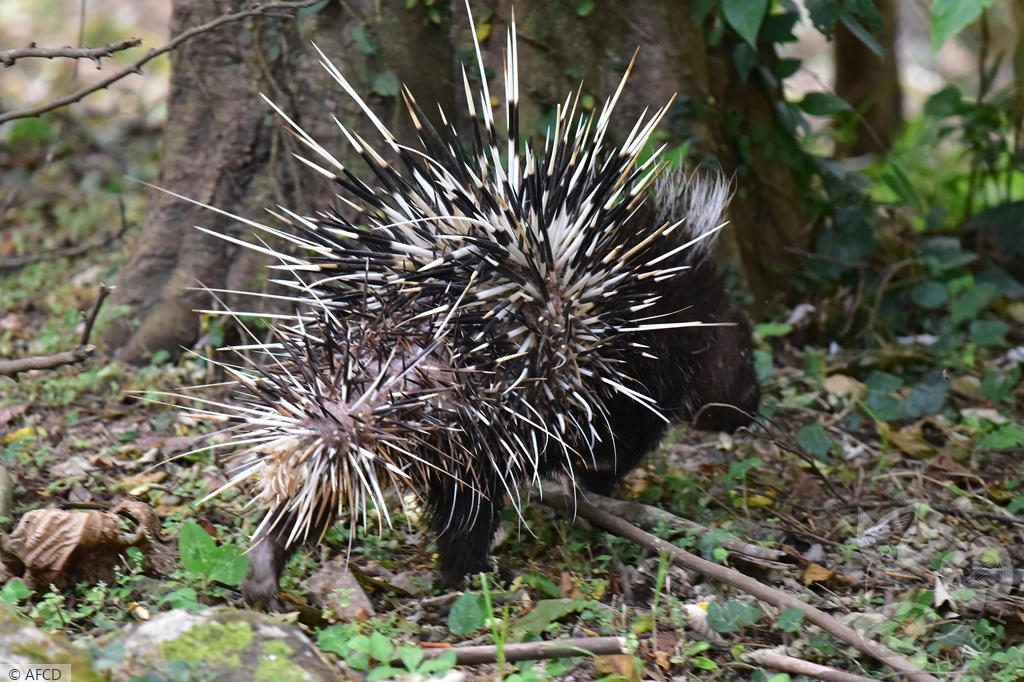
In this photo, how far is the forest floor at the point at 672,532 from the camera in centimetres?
317

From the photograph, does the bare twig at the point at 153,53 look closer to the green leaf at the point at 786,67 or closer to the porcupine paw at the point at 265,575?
the porcupine paw at the point at 265,575

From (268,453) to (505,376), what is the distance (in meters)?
0.75

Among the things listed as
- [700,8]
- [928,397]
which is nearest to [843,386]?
[928,397]

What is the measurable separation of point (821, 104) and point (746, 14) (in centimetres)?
157

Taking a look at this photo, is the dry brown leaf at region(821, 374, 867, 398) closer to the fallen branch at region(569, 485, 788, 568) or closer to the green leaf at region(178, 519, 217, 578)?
the fallen branch at region(569, 485, 788, 568)

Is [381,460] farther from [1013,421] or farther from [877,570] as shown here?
[1013,421]

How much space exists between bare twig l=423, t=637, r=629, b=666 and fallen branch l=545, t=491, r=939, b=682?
1.77 feet

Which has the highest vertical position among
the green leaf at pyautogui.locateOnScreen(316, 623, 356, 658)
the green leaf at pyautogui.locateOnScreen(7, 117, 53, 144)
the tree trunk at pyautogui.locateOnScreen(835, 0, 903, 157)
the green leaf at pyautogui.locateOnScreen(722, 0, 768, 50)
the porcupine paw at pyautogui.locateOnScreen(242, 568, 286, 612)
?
the tree trunk at pyautogui.locateOnScreen(835, 0, 903, 157)

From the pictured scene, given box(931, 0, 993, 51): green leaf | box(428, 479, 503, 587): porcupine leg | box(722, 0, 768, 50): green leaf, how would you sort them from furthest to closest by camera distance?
box(722, 0, 768, 50): green leaf
box(428, 479, 503, 587): porcupine leg
box(931, 0, 993, 51): green leaf

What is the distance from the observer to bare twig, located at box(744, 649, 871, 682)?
113 inches

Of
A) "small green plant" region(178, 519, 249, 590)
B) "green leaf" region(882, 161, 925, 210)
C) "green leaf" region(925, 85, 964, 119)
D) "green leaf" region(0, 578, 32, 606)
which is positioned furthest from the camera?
"green leaf" region(925, 85, 964, 119)

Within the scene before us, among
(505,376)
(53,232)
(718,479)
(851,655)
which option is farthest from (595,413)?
(53,232)

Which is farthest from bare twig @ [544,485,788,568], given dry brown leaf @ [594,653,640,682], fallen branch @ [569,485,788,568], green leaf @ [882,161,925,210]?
green leaf @ [882,161,925,210]

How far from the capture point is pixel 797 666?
2.97 m
